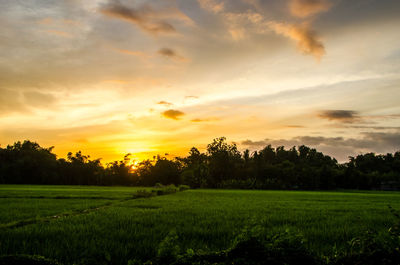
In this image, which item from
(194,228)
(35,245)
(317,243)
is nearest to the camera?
(35,245)

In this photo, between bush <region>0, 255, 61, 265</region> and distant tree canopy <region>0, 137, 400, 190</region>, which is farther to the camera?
distant tree canopy <region>0, 137, 400, 190</region>

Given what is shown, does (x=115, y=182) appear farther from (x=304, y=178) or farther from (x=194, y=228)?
(x=194, y=228)

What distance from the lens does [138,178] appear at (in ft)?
311

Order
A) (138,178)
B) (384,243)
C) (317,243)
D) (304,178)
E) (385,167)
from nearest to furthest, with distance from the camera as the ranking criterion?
1. (384,243)
2. (317,243)
3. (304,178)
4. (138,178)
5. (385,167)

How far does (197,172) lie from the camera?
81.1 meters

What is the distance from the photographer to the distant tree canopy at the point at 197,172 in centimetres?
8150

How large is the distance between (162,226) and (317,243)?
4367 mm

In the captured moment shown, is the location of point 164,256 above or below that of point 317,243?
above

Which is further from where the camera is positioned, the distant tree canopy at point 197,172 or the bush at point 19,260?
the distant tree canopy at point 197,172

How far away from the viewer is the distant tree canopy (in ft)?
267

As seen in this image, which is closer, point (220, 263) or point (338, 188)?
point (220, 263)

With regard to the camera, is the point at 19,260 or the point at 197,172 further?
the point at 197,172

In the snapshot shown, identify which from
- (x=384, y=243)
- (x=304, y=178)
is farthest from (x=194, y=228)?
(x=304, y=178)

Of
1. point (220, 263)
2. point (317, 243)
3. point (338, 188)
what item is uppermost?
point (220, 263)
